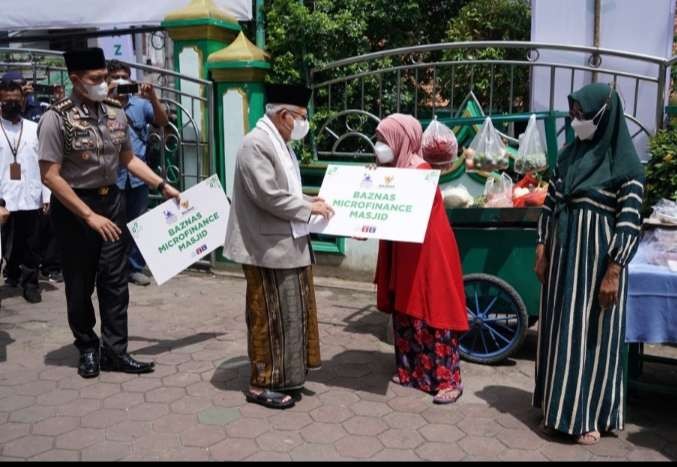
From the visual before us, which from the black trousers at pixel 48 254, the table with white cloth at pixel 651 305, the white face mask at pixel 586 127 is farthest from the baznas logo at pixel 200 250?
the black trousers at pixel 48 254

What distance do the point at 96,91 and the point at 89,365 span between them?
1674 millimetres

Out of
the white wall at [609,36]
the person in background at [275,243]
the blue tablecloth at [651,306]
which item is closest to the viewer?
the blue tablecloth at [651,306]

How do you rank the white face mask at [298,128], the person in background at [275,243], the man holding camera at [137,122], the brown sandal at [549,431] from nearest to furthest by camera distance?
1. the brown sandal at [549,431]
2. the person in background at [275,243]
3. the white face mask at [298,128]
4. the man holding camera at [137,122]

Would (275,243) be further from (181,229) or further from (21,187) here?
(21,187)

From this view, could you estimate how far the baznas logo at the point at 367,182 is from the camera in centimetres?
400

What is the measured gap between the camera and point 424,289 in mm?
3979

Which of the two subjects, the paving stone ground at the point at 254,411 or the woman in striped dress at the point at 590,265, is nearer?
the woman in striped dress at the point at 590,265

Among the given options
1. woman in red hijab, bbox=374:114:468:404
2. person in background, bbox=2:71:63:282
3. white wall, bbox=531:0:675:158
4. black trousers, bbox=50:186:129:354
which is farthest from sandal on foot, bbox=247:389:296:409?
white wall, bbox=531:0:675:158

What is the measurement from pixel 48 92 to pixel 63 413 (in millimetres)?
5323

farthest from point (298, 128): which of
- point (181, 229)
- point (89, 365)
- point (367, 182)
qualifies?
point (89, 365)

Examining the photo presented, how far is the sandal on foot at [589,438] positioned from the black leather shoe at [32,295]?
4.69 m

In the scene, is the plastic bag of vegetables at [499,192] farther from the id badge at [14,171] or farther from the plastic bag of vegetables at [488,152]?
the id badge at [14,171]

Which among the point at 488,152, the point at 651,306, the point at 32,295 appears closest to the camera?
the point at 651,306

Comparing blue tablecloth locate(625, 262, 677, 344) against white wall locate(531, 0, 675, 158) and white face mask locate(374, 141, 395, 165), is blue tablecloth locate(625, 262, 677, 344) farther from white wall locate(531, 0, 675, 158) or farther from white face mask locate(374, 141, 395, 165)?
white wall locate(531, 0, 675, 158)
